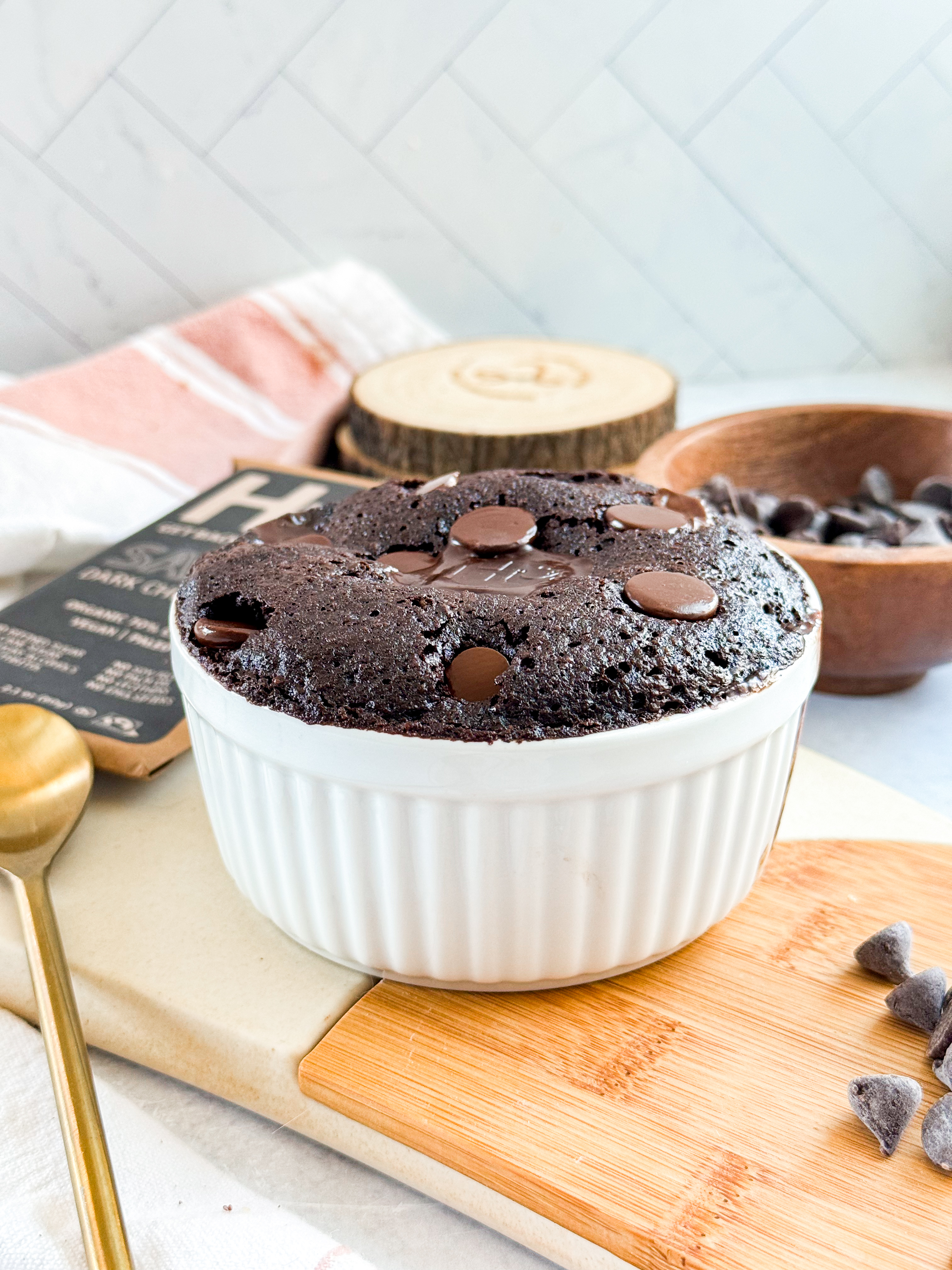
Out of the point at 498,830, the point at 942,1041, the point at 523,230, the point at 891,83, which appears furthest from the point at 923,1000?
the point at 891,83

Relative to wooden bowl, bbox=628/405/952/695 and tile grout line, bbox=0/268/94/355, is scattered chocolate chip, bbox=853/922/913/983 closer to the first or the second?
wooden bowl, bbox=628/405/952/695

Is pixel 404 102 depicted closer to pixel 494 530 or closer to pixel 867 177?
pixel 867 177

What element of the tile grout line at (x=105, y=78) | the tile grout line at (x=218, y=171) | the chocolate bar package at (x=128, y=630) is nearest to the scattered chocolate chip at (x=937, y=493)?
the chocolate bar package at (x=128, y=630)

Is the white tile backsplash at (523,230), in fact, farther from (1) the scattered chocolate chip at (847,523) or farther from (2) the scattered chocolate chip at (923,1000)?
(2) the scattered chocolate chip at (923,1000)

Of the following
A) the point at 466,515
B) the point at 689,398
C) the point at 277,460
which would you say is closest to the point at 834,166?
the point at 689,398

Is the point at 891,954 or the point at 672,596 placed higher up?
the point at 672,596

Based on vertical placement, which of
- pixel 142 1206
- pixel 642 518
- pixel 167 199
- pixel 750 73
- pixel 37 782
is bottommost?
pixel 142 1206
